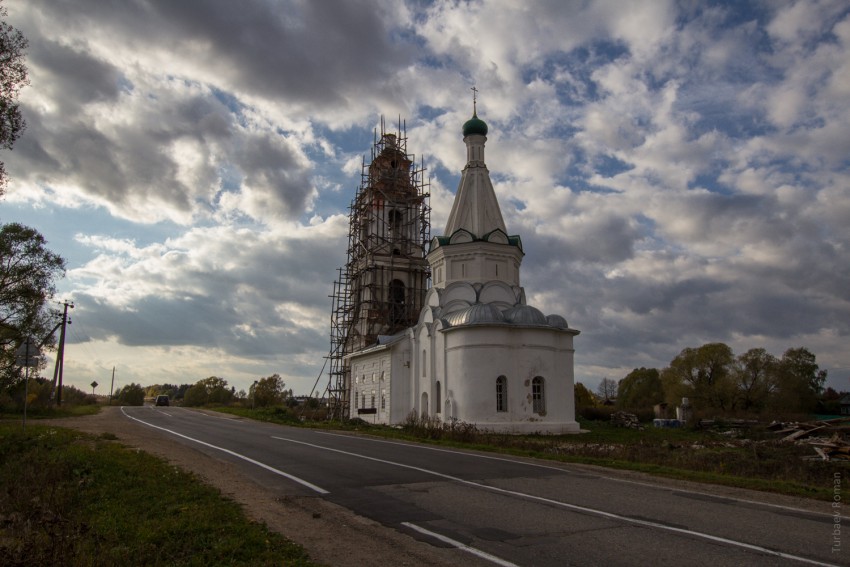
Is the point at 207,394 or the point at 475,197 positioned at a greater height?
the point at 475,197

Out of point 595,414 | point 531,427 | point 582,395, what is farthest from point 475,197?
point 582,395

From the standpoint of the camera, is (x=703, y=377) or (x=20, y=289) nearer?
(x=20, y=289)

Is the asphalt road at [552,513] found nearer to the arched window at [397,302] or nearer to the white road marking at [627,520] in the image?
the white road marking at [627,520]

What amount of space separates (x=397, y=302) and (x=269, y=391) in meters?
26.4

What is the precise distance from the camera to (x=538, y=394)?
30.2m

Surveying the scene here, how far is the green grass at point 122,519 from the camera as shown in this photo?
612 cm

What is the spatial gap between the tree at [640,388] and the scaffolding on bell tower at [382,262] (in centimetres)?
3992

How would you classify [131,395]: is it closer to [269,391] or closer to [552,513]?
[269,391]

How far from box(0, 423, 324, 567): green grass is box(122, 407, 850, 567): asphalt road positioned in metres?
1.66

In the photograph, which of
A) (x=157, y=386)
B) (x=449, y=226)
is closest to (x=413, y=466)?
(x=449, y=226)

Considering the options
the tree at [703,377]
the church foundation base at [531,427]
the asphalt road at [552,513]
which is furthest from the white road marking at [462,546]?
the tree at [703,377]

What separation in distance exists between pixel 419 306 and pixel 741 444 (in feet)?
79.0

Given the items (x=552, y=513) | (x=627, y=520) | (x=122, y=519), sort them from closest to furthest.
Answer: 1. (x=122, y=519)
2. (x=627, y=520)
3. (x=552, y=513)

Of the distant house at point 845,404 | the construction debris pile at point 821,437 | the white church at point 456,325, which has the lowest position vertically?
the construction debris pile at point 821,437
